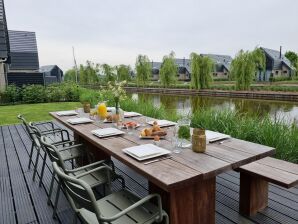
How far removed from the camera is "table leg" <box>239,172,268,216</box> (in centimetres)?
196

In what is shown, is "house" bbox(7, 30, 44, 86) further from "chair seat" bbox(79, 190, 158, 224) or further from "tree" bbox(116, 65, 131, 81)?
"chair seat" bbox(79, 190, 158, 224)

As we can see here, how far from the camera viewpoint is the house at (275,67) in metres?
34.8

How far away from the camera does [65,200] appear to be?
2326 millimetres

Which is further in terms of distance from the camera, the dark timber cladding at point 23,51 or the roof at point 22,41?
the roof at point 22,41

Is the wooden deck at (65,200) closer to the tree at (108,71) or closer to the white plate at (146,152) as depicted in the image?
the white plate at (146,152)

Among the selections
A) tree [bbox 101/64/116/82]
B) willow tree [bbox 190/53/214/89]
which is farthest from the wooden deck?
tree [bbox 101/64/116/82]

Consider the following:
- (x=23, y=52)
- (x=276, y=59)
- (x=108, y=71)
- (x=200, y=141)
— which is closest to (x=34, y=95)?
(x=200, y=141)

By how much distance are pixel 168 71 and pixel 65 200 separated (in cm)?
2443

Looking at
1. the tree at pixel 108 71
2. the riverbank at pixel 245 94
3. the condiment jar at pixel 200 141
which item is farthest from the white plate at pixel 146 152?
the tree at pixel 108 71

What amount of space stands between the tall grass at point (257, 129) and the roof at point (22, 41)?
19586 millimetres

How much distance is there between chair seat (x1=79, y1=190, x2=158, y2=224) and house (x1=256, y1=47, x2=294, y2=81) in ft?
122

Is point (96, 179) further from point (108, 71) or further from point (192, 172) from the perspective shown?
point (108, 71)

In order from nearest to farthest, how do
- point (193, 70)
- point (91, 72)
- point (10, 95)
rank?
point (10, 95) < point (193, 70) < point (91, 72)

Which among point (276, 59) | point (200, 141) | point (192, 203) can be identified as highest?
point (276, 59)
